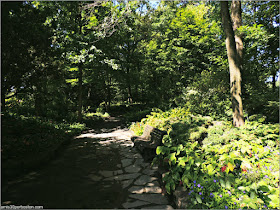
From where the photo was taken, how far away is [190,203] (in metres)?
2.32

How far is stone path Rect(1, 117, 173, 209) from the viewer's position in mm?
2721

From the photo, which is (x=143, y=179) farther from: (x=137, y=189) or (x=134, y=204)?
(x=134, y=204)

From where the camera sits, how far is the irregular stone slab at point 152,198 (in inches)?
110

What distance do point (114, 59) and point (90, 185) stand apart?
724 centimetres

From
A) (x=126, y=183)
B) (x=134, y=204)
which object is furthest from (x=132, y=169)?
(x=134, y=204)

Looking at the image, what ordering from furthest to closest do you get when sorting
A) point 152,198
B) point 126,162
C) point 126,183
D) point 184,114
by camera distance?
1. point 184,114
2. point 126,162
3. point 126,183
4. point 152,198

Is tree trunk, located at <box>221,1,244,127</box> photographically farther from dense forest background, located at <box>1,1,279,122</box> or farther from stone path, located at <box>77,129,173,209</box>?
stone path, located at <box>77,129,173,209</box>

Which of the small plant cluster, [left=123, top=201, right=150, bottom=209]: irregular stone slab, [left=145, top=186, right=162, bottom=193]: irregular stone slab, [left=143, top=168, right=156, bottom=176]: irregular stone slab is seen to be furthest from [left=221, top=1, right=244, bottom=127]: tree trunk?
[left=123, top=201, right=150, bottom=209]: irregular stone slab

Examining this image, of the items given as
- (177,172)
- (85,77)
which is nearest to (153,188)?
(177,172)

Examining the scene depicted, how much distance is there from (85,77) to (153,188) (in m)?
10.5

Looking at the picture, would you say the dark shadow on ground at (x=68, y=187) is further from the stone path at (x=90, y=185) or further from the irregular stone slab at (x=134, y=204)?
the irregular stone slab at (x=134, y=204)

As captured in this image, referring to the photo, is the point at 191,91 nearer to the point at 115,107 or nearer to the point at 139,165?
the point at 139,165

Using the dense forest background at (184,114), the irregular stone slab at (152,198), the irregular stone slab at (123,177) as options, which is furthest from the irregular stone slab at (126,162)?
the irregular stone slab at (152,198)

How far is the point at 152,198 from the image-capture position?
2893mm
